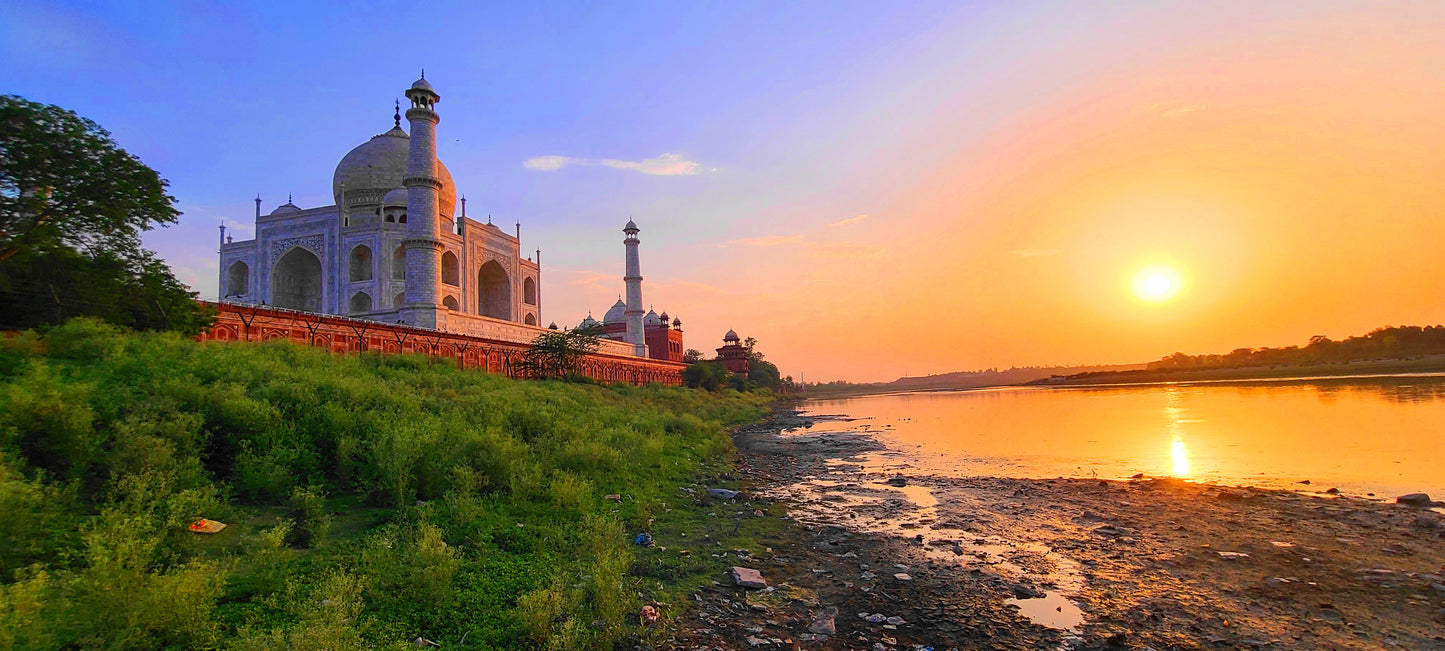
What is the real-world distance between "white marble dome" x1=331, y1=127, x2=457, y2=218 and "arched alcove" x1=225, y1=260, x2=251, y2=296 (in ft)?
23.8

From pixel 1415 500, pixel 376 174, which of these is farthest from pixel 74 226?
pixel 376 174

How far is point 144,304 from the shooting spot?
39.0ft

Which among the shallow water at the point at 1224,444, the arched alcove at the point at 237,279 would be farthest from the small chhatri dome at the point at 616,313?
the shallow water at the point at 1224,444

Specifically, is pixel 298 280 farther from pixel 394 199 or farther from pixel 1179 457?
pixel 1179 457

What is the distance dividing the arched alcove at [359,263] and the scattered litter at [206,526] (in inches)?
1328

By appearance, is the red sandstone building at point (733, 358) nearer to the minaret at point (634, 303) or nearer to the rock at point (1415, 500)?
the minaret at point (634, 303)

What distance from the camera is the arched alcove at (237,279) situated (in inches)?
1465

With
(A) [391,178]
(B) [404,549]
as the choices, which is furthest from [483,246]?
(B) [404,549]

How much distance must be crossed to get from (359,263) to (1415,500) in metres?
40.2

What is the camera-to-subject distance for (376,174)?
36312 mm

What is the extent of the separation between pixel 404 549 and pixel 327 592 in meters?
1.03

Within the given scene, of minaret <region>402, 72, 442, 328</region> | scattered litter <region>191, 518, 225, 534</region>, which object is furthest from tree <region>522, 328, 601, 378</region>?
scattered litter <region>191, 518, 225, 534</region>

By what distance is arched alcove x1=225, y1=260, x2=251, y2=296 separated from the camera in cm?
3722

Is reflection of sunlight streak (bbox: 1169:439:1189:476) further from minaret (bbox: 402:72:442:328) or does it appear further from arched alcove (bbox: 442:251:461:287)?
arched alcove (bbox: 442:251:461:287)
